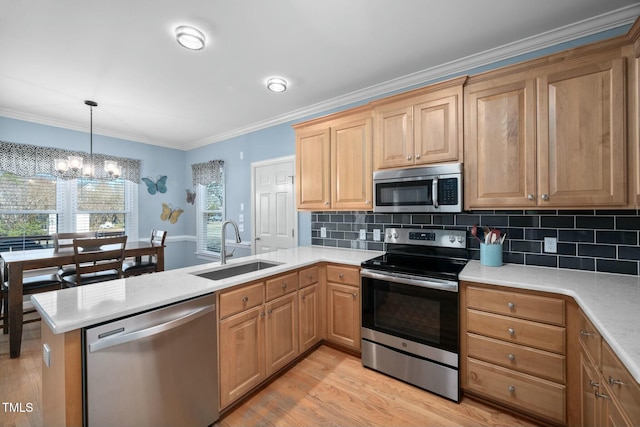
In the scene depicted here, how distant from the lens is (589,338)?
133cm

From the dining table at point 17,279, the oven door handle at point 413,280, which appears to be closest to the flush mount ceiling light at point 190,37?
the oven door handle at point 413,280

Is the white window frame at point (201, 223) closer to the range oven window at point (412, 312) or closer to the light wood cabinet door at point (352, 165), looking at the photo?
the light wood cabinet door at point (352, 165)

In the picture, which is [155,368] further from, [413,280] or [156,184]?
[156,184]

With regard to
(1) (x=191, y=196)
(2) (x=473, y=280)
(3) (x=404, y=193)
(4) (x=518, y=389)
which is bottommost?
(4) (x=518, y=389)

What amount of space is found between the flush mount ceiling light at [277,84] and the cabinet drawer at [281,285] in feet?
6.15

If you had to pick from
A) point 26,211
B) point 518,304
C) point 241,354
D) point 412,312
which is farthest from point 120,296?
point 26,211

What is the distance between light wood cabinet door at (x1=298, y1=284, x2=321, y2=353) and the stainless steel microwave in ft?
3.17

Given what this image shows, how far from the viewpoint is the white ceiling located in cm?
180

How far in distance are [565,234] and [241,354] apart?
8.01 feet

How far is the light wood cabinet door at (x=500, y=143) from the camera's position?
189 centimetres

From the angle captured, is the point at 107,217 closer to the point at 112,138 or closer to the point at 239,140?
the point at 112,138

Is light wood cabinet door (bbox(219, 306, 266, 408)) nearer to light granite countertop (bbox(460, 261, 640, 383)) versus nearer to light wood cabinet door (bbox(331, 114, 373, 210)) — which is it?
light wood cabinet door (bbox(331, 114, 373, 210))

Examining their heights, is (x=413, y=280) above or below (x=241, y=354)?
above

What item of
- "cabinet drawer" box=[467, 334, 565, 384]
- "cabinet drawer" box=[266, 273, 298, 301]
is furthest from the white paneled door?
"cabinet drawer" box=[467, 334, 565, 384]
